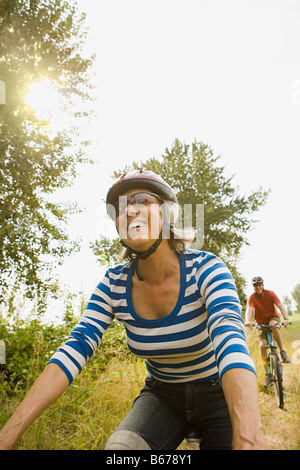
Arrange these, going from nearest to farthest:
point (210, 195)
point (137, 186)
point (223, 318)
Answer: point (223, 318), point (137, 186), point (210, 195)

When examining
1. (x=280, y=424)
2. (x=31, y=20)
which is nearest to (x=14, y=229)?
(x=31, y=20)

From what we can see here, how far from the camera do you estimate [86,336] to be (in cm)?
174

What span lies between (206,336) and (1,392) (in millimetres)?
3790

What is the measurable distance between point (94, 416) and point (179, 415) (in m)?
2.43

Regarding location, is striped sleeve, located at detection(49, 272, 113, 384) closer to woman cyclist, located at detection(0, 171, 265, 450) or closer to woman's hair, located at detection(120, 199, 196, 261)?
woman cyclist, located at detection(0, 171, 265, 450)

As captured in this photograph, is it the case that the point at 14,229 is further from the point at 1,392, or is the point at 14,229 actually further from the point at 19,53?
the point at 19,53

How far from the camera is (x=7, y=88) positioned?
686cm

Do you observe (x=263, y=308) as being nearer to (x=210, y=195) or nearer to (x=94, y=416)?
(x=94, y=416)

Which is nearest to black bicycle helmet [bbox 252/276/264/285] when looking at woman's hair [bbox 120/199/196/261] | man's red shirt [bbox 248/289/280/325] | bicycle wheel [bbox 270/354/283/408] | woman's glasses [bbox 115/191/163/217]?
man's red shirt [bbox 248/289/280/325]

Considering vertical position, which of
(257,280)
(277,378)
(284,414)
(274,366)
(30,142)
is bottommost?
(284,414)

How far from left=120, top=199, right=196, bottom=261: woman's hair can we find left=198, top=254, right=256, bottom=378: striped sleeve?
0.41m

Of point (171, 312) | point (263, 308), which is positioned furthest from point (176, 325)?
point (263, 308)

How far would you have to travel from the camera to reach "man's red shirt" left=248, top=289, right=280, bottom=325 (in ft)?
22.5

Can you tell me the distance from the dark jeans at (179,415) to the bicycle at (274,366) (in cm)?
488
